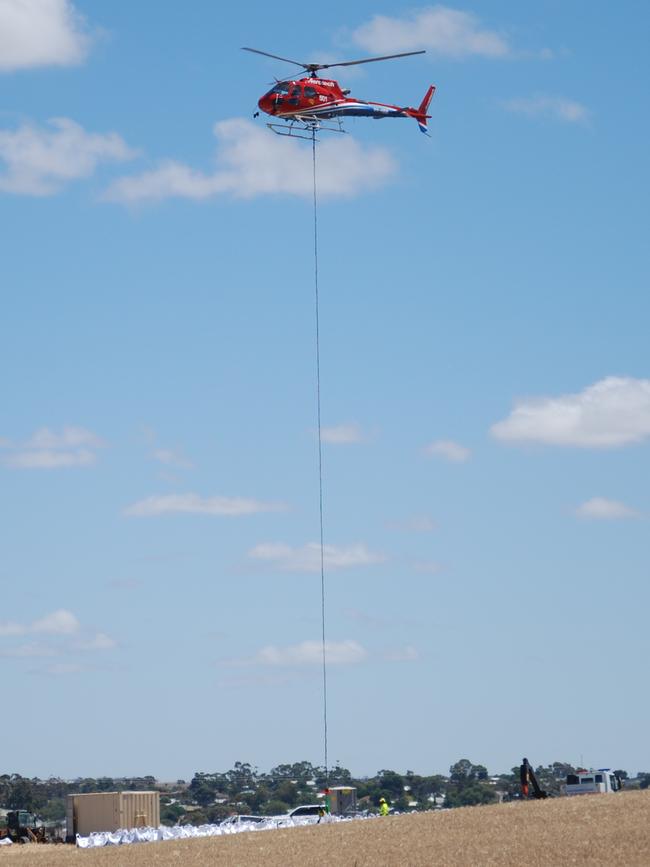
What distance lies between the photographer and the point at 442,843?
42.4 metres

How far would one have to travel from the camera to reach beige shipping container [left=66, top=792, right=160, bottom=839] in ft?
189

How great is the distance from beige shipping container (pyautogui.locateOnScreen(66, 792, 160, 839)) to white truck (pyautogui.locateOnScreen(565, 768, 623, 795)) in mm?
18743

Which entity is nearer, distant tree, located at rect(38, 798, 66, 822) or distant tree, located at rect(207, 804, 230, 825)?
distant tree, located at rect(207, 804, 230, 825)

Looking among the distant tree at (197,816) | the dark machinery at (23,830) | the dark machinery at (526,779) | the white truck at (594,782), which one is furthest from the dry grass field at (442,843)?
the distant tree at (197,816)

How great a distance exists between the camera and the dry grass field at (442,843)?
129ft

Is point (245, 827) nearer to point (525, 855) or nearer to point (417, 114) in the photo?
point (525, 855)

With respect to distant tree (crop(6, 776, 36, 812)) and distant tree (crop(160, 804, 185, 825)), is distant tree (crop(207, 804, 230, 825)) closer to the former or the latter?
distant tree (crop(160, 804, 185, 825))

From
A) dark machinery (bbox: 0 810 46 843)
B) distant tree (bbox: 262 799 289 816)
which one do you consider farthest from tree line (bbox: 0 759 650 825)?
dark machinery (bbox: 0 810 46 843)

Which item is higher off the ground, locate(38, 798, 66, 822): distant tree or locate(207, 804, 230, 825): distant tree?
locate(38, 798, 66, 822): distant tree

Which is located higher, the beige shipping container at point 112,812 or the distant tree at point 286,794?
the distant tree at point 286,794

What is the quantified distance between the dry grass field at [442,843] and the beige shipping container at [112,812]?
5.24 m

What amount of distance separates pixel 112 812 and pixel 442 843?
19278 mm

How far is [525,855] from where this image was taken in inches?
1539

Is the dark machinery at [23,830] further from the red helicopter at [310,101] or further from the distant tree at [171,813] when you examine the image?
the distant tree at [171,813]
